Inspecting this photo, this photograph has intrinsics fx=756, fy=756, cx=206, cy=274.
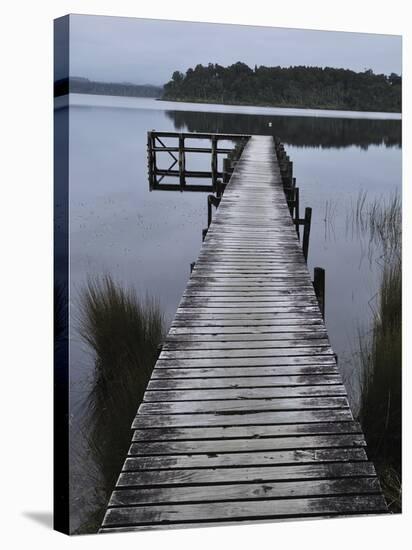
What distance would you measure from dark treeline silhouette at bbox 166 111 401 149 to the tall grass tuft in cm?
103

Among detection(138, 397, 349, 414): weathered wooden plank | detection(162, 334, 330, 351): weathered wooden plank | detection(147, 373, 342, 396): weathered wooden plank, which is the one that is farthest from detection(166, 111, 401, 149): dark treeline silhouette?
detection(138, 397, 349, 414): weathered wooden plank

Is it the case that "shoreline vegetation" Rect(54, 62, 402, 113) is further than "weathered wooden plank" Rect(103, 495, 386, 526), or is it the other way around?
"shoreline vegetation" Rect(54, 62, 402, 113)

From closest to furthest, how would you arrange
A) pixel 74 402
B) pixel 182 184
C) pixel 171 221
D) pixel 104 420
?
pixel 74 402 < pixel 104 420 < pixel 171 221 < pixel 182 184

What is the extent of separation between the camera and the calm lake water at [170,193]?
11.6 feet

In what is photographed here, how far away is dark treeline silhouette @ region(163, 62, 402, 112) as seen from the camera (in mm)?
3852

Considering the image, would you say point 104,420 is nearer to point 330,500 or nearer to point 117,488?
point 117,488

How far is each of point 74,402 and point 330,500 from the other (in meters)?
1.38

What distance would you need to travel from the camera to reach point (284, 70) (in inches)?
156

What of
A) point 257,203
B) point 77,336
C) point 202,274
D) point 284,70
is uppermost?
point 284,70

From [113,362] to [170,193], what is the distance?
6.04 ft

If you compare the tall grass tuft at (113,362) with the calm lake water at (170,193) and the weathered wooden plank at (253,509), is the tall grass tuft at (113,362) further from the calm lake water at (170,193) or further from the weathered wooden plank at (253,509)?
the weathered wooden plank at (253,509)

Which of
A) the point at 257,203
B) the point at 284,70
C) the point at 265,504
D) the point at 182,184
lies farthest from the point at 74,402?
the point at 182,184

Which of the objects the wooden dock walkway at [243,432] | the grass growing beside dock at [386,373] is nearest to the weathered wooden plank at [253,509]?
the wooden dock walkway at [243,432]

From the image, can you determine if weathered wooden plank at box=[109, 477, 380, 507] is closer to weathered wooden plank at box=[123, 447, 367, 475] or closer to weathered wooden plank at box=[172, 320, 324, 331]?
weathered wooden plank at box=[123, 447, 367, 475]
